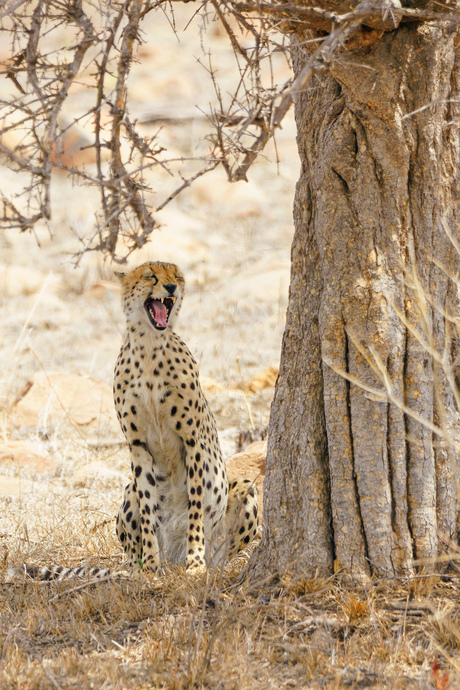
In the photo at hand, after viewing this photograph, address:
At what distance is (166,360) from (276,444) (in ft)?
3.87

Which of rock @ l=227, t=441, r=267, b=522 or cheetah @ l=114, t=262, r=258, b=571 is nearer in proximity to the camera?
cheetah @ l=114, t=262, r=258, b=571

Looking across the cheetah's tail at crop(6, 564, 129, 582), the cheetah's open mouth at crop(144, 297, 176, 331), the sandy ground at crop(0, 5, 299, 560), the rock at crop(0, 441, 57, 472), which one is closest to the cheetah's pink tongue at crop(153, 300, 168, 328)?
the cheetah's open mouth at crop(144, 297, 176, 331)

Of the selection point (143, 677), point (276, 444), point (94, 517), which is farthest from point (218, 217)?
point (143, 677)

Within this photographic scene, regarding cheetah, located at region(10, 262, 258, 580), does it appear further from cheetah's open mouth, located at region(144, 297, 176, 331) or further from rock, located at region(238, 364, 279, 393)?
rock, located at region(238, 364, 279, 393)

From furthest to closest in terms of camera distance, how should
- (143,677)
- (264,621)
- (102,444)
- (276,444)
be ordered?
(102,444)
(276,444)
(264,621)
(143,677)

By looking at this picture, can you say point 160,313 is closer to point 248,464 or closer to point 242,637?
point 248,464

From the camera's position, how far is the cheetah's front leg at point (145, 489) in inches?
168

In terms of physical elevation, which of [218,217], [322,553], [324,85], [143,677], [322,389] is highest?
[218,217]

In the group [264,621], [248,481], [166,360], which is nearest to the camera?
[264,621]

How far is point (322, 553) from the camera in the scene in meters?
3.15

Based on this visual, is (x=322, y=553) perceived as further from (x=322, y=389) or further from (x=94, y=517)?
(x=94, y=517)

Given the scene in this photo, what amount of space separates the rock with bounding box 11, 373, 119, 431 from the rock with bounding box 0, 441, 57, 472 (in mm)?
723

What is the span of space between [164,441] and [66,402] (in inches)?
141

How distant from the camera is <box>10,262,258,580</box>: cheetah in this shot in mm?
4320
